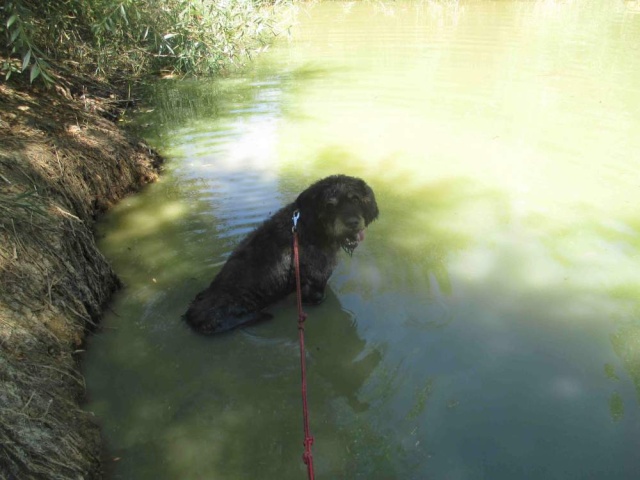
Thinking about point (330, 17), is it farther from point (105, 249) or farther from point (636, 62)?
point (105, 249)

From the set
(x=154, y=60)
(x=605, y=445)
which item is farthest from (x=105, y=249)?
(x=154, y=60)

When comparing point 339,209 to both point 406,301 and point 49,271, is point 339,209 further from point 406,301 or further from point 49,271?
point 49,271

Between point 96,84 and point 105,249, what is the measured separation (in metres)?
5.78

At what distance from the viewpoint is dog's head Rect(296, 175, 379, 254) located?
4562 millimetres

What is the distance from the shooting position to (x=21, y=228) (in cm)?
437

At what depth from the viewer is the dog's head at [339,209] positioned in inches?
180

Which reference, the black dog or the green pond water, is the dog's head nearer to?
the black dog

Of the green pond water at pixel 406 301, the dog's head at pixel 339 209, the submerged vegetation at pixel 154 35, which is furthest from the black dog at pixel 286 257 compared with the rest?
the submerged vegetation at pixel 154 35

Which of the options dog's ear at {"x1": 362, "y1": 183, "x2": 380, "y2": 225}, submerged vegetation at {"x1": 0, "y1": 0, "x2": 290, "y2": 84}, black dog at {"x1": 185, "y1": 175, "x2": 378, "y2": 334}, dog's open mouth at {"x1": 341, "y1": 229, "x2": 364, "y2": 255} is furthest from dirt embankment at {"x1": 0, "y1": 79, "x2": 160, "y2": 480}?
dog's ear at {"x1": 362, "y1": 183, "x2": 380, "y2": 225}

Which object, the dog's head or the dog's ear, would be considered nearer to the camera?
the dog's head

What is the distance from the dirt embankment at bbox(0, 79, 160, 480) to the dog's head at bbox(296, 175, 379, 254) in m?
2.30

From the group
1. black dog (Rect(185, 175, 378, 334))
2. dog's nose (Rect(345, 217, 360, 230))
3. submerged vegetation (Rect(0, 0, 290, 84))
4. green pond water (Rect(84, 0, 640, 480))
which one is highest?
submerged vegetation (Rect(0, 0, 290, 84))

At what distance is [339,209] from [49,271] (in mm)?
2706

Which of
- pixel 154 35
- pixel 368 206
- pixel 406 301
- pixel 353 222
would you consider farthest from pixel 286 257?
pixel 154 35
